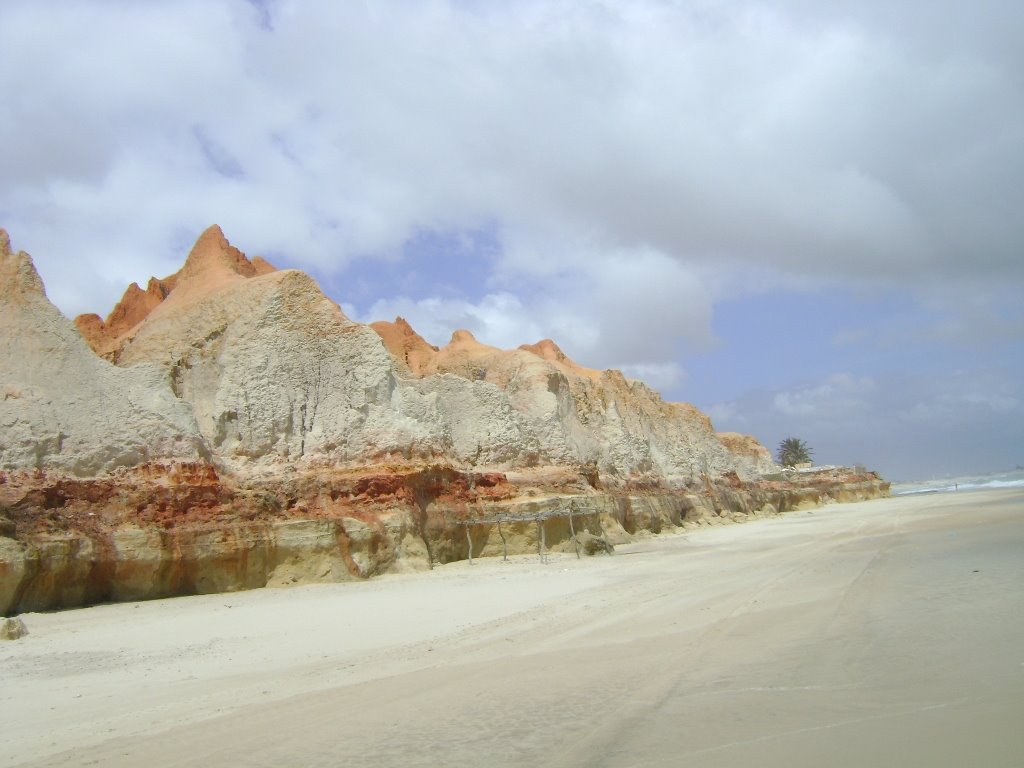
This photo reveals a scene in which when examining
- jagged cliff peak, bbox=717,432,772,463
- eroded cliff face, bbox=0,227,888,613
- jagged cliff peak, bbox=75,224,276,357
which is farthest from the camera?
jagged cliff peak, bbox=717,432,772,463

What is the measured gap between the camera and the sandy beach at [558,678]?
5508 mm

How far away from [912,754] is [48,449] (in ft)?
58.9

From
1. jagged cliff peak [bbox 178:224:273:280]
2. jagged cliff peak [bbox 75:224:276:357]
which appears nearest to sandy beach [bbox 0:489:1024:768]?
jagged cliff peak [bbox 75:224:276:357]

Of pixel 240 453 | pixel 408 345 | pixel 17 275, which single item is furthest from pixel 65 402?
pixel 408 345

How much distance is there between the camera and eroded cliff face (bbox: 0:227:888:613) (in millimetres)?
17062

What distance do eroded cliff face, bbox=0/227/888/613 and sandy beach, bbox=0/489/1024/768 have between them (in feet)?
8.07

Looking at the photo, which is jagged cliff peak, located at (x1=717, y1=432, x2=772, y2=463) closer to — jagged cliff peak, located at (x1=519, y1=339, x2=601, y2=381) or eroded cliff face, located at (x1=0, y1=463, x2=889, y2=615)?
jagged cliff peak, located at (x1=519, y1=339, x2=601, y2=381)

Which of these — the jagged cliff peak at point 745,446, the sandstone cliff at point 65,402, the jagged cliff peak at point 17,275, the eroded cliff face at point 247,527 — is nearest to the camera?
the eroded cliff face at point 247,527

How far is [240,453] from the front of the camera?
23.4 metres

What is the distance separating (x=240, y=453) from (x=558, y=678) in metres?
17.8

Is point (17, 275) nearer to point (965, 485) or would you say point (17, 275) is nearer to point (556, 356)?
point (556, 356)

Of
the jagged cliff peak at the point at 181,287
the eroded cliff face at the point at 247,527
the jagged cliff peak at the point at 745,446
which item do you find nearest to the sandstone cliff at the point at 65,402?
the eroded cliff face at the point at 247,527

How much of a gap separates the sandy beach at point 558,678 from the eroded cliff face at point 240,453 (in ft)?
8.07

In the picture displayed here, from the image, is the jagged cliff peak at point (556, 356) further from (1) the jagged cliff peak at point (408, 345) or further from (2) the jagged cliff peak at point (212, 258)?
(2) the jagged cliff peak at point (212, 258)
